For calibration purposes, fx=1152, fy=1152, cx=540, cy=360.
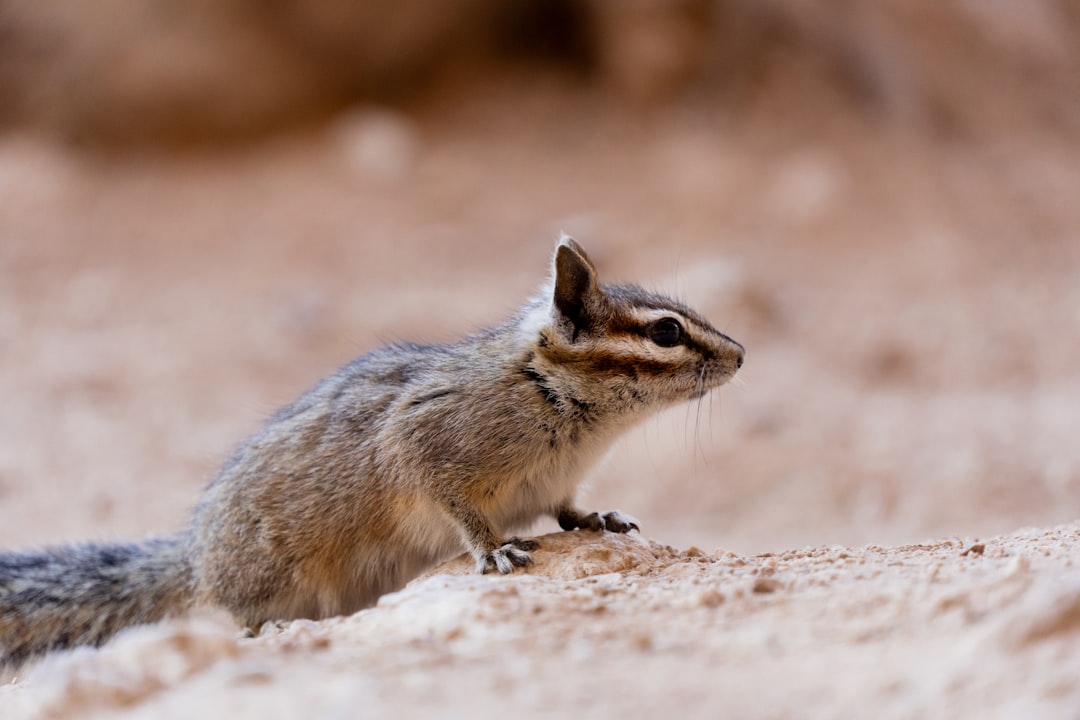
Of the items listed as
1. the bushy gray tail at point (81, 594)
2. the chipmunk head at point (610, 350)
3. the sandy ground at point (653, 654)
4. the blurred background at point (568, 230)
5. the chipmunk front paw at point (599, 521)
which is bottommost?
the sandy ground at point (653, 654)

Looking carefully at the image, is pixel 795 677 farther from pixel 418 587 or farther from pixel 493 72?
pixel 493 72

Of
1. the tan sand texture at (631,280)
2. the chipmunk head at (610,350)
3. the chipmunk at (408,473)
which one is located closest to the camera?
the tan sand texture at (631,280)

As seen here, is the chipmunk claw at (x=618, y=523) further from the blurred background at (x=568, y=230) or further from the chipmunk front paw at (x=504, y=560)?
the blurred background at (x=568, y=230)

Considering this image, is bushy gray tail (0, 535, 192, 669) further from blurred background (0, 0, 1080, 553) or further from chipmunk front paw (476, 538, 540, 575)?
blurred background (0, 0, 1080, 553)

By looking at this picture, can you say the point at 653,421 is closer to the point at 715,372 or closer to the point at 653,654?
the point at 715,372

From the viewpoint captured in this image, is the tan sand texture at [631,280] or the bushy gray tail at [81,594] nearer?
the tan sand texture at [631,280]

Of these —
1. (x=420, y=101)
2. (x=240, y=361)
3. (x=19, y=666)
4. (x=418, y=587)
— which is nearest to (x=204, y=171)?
(x=420, y=101)

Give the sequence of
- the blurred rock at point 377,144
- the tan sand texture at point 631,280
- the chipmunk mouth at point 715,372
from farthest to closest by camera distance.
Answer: the blurred rock at point 377,144, the chipmunk mouth at point 715,372, the tan sand texture at point 631,280

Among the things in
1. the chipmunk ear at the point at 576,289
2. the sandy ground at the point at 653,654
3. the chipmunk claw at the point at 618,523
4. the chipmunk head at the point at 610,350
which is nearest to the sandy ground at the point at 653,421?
the sandy ground at the point at 653,654

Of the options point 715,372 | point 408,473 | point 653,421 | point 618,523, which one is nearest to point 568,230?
point 653,421
